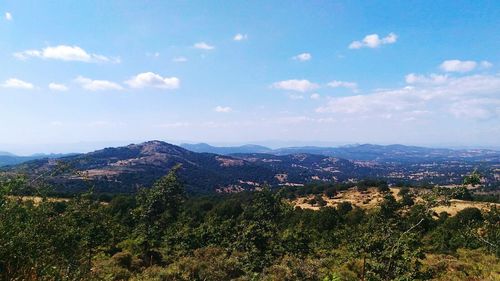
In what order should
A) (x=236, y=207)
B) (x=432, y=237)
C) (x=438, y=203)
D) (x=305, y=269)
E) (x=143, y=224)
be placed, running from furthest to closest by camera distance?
(x=236, y=207) → (x=432, y=237) → (x=143, y=224) → (x=305, y=269) → (x=438, y=203)

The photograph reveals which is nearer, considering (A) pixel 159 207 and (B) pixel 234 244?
(B) pixel 234 244

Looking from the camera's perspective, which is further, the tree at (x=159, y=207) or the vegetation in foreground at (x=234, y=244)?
the tree at (x=159, y=207)

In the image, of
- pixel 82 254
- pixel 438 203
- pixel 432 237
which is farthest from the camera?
pixel 432 237

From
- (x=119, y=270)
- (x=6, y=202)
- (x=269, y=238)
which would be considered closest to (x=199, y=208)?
(x=269, y=238)

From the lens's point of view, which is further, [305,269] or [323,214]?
[323,214]

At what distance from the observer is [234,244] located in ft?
123

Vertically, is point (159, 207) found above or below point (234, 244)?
above

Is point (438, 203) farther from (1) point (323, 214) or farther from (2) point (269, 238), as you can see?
(1) point (323, 214)

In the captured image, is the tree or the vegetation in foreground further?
the tree

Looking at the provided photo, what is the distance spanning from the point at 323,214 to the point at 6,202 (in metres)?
52.3

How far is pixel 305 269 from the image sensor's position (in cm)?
2445

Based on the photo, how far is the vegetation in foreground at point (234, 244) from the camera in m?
9.51

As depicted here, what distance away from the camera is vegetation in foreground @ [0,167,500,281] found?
951 centimetres

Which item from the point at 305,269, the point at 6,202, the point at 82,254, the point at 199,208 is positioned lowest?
the point at 199,208
